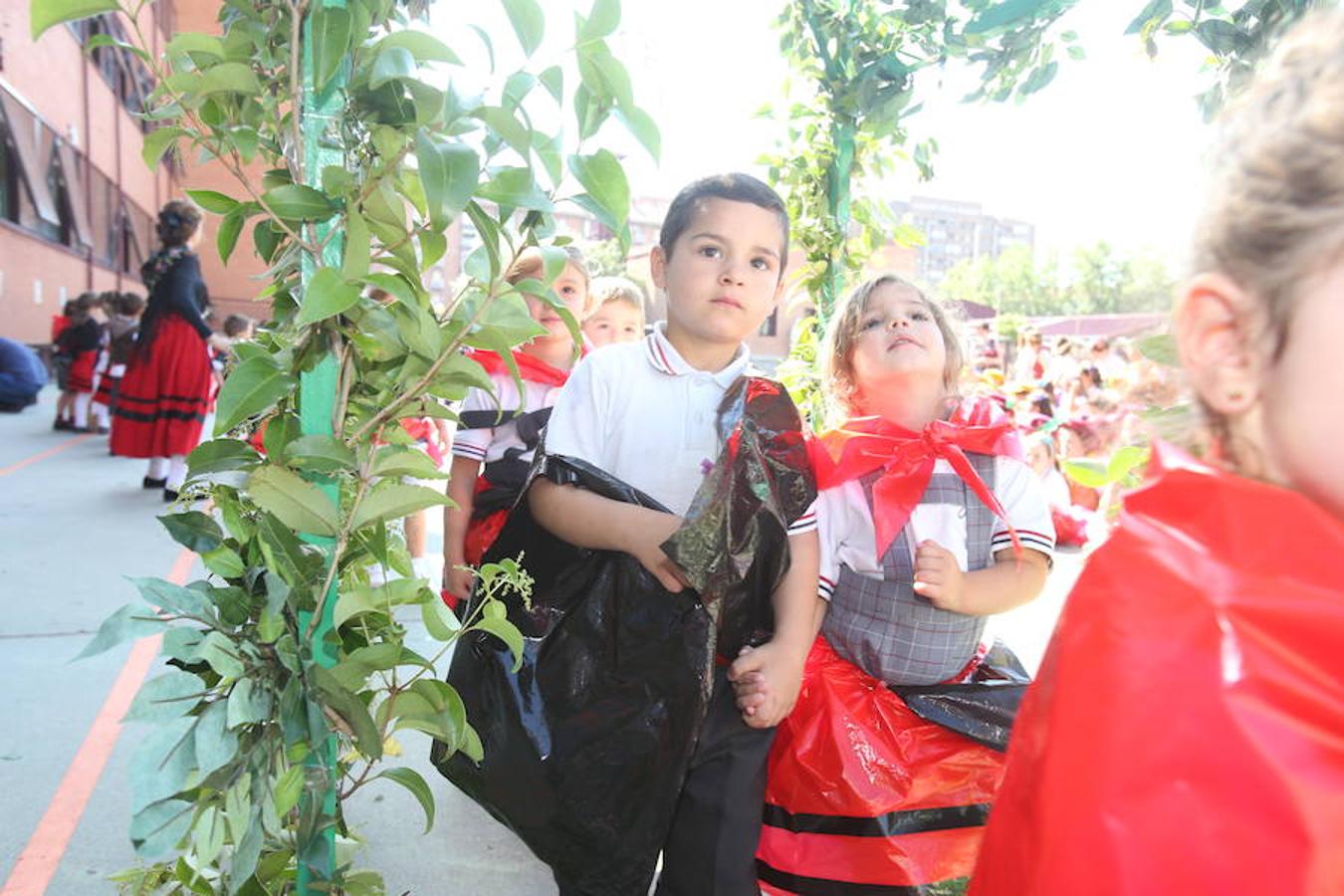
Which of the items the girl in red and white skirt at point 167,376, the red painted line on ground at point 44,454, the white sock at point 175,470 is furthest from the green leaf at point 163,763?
the red painted line on ground at point 44,454

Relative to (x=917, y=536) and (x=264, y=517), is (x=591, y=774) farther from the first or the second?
(x=917, y=536)

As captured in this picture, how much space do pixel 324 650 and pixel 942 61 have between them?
2129mm

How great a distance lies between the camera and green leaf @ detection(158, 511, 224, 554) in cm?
139

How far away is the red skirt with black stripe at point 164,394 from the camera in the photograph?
6379mm

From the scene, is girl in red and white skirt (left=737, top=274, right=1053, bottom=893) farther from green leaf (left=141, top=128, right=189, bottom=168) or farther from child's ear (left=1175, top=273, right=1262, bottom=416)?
green leaf (left=141, top=128, right=189, bottom=168)

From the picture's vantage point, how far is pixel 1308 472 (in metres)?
0.70

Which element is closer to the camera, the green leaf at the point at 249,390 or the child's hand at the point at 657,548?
the green leaf at the point at 249,390

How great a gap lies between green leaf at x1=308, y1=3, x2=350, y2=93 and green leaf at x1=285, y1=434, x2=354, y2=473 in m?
0.48

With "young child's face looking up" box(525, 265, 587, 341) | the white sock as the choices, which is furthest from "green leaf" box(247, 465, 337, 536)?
the white sock

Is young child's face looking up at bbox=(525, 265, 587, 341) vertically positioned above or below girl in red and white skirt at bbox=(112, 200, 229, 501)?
above

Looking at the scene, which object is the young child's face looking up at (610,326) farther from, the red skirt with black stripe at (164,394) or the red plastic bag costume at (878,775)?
the red skirt with black stripe at (164,394)

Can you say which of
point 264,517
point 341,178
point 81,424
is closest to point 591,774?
point 264,517

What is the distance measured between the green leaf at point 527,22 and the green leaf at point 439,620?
780 millimetres

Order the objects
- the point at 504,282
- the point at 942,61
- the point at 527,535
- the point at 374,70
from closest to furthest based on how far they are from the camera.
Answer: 1. the point at 374,70
2. the point at 504,282
3. the point at 527,535
4. the point at 942,61
